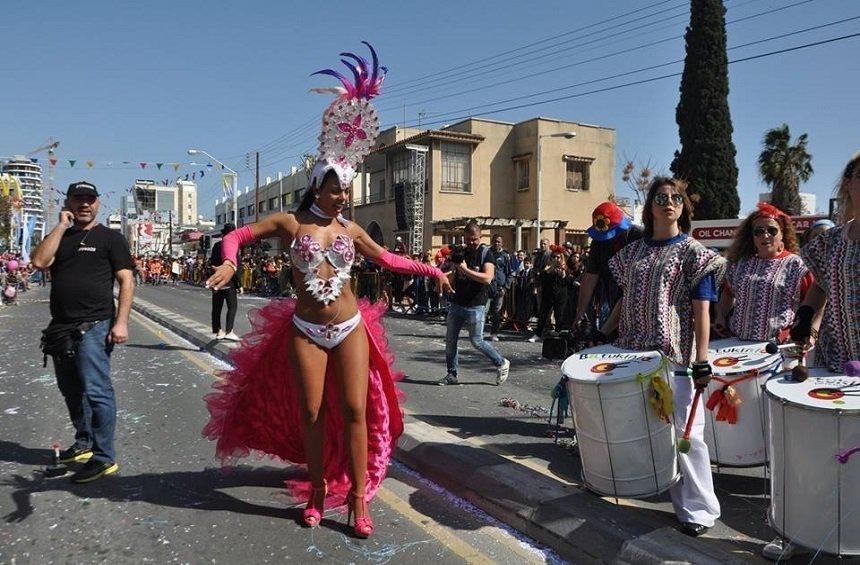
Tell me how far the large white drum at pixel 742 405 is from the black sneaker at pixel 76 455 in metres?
4.19

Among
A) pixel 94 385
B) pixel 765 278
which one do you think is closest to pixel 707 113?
pixel 765 278

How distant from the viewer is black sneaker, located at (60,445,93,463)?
454 centimetres

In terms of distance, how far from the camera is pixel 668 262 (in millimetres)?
3594

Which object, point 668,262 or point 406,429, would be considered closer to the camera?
point 668,262

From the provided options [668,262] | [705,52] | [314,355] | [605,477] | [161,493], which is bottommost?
[161,493]

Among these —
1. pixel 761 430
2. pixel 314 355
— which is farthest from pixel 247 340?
pixel 761 430

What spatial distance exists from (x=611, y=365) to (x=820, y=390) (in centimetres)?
100

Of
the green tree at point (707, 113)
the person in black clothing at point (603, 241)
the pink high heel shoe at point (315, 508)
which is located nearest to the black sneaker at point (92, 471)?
the pink high heel shoe at point (315, 508)

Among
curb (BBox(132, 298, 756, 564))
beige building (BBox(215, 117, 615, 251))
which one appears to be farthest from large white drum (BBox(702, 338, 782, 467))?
beige building (BBox(215, 117, 615, 251))

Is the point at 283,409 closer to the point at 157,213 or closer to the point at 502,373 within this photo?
the point at 502,373

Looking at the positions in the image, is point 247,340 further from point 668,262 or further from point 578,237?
point 578,237

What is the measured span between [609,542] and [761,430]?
1.47 m

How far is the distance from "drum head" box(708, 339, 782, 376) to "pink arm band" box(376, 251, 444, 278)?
1.87 meters

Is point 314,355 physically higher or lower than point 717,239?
lower
